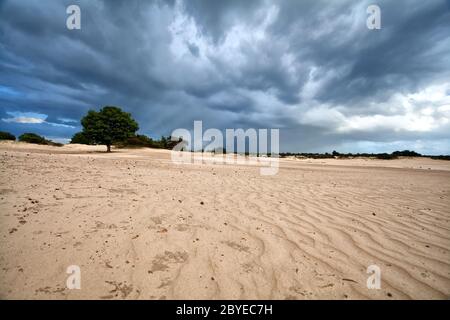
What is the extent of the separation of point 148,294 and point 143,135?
162 ft

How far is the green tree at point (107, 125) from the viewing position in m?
25.8

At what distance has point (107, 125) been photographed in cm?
2625

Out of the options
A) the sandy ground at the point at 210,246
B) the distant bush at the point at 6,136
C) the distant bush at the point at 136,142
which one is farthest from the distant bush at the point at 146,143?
the sandy ground at the point at 210,246

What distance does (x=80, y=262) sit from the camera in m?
2.79

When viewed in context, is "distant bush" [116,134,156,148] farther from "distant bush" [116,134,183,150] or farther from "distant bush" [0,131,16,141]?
"distant bush" [0,131,16,141]

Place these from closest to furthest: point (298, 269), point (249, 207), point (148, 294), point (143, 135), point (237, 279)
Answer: point (148, 294) < point (237, 279) < point (298, 269) < point (249, 207) < point (143, 135)

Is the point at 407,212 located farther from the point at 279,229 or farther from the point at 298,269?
the point at 298,269

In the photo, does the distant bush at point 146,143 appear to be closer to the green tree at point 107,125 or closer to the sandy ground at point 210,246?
the green tree at point 107,125

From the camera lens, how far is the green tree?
84.8ft

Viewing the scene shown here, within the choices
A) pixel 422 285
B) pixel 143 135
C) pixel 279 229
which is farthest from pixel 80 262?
pixel 143 135

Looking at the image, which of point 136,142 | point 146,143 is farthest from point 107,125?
point 146,143

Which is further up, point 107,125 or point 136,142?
point 107,125

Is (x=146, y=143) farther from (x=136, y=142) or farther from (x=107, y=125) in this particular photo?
(x=107, y=125)

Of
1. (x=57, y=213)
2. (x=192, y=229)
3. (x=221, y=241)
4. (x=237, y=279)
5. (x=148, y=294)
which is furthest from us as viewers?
(x=57, y=213)
